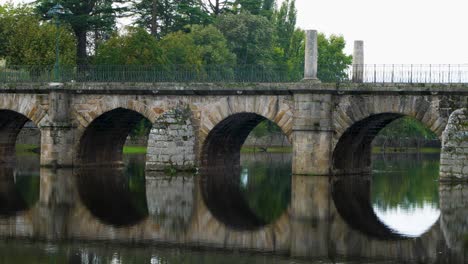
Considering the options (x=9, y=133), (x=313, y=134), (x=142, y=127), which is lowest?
(x=9, y=133)

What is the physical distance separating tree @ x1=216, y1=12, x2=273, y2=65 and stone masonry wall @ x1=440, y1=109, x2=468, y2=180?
133ft

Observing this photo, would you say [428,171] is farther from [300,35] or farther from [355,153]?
[300,35]

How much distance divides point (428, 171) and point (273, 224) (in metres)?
27.6

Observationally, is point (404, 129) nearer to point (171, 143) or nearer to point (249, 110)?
point (249, 110)

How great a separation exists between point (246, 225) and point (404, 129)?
6816 cm

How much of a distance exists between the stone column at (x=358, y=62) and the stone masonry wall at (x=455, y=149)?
5.89 meters

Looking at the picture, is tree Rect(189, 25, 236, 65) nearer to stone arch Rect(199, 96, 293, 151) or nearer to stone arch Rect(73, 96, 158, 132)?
stone arch Rect(73, 96, 158, 132)

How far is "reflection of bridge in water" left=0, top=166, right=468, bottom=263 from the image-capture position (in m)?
21.9

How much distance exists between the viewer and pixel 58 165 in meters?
47.5

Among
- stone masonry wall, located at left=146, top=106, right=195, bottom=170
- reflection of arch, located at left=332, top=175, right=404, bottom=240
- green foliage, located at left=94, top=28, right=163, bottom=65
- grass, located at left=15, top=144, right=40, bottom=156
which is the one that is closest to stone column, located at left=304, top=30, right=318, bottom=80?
reflection of arch, located at left=332, top=175, right=404, bottom=240

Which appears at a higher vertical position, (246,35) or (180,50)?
(246,35)

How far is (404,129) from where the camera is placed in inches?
3629

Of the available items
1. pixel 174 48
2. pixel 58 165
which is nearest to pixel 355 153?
pixel 58 165

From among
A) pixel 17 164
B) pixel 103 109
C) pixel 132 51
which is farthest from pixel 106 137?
pixel 132 51
